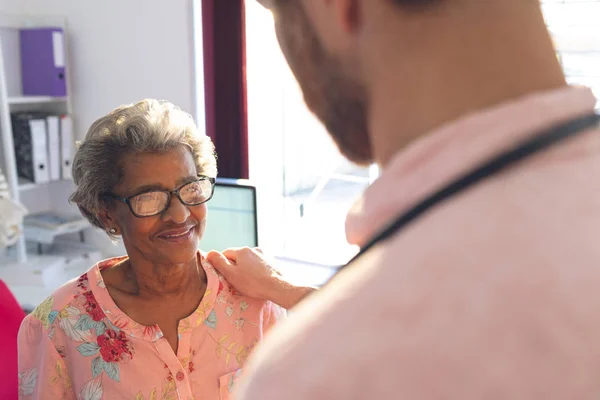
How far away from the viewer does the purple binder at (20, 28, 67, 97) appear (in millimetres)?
3498

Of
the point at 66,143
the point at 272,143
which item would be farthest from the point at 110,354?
the point at 66,143

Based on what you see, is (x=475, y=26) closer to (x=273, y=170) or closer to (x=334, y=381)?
(x=334, y=381)

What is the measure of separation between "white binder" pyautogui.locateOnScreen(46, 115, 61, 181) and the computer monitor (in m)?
1.84

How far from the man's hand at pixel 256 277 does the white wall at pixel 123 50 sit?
207 centimetres

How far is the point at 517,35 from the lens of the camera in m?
0.36

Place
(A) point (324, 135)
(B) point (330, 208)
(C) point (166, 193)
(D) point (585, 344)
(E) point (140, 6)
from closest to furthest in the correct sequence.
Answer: (D) point (585, 344) → (A) point (324, 135) → (C) point (166, 193) → (E) point (140, 6) → (B) point (330, 208)

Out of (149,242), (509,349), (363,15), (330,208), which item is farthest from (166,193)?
(330,208)

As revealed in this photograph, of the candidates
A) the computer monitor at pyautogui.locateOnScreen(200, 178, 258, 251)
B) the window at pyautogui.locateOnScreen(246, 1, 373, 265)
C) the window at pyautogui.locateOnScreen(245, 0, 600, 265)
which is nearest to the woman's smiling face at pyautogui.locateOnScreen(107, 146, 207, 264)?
the computer monitor at pyautogui.locateOnScreen(200, 178, 258, 251)

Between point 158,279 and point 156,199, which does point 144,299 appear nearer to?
point 158,279

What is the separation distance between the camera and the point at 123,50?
354 centimetres

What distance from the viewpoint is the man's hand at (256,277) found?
1420 mm

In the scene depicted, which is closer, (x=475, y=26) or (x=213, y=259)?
(x=475, y=26)

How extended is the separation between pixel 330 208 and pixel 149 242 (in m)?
4.40

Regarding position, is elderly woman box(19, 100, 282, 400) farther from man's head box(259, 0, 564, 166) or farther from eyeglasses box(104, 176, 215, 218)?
man's head box(259, 0, 564, 166)
